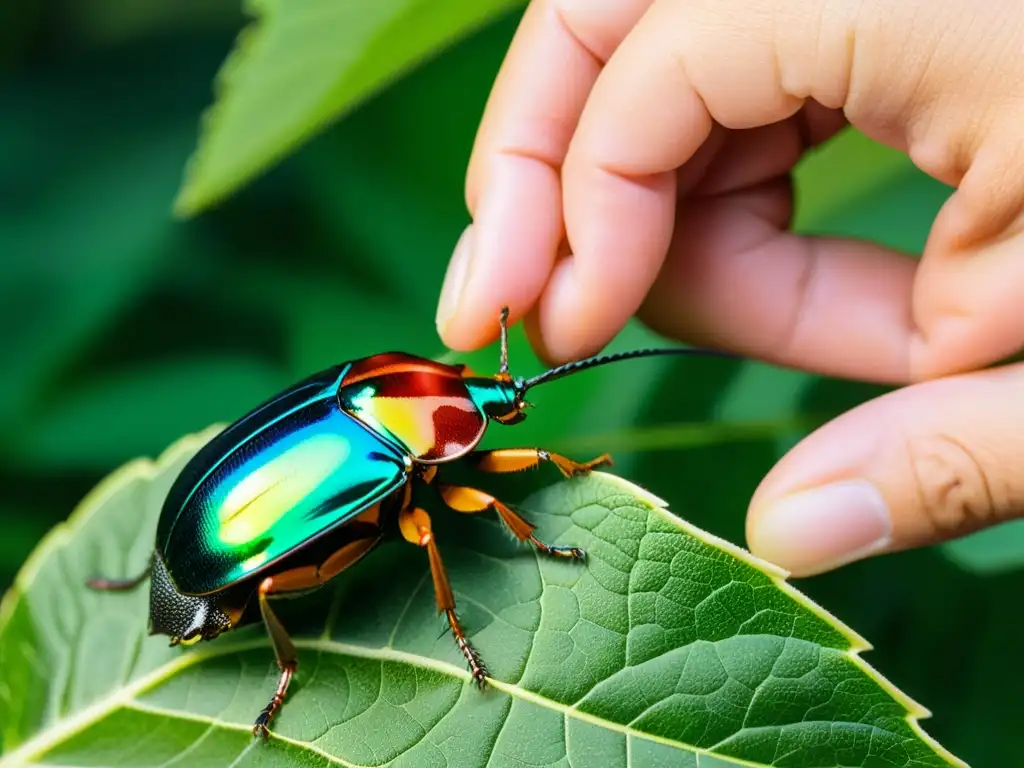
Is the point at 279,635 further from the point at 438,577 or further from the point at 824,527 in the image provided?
the point at 824,527

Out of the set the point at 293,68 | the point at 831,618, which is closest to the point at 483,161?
the point at 293,68

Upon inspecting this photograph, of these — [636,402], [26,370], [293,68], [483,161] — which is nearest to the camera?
[293,68]

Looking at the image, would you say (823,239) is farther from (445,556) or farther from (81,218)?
(81,218)

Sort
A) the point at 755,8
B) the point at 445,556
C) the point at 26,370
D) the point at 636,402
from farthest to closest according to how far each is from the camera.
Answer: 1. the point at 26,370
2. the point at 636,402
3. the point at 445,556
4. the point at 755,8

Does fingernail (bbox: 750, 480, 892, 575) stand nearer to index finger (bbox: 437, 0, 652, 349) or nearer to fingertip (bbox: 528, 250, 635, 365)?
fingertip (bbox: 528, 250, 635, 365)

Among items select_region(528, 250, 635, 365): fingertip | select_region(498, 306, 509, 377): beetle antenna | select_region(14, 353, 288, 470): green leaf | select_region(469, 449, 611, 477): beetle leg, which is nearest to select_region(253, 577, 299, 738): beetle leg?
select_region(469, 449, 611, 477): beetle leg

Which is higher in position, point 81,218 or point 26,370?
point 81,218
